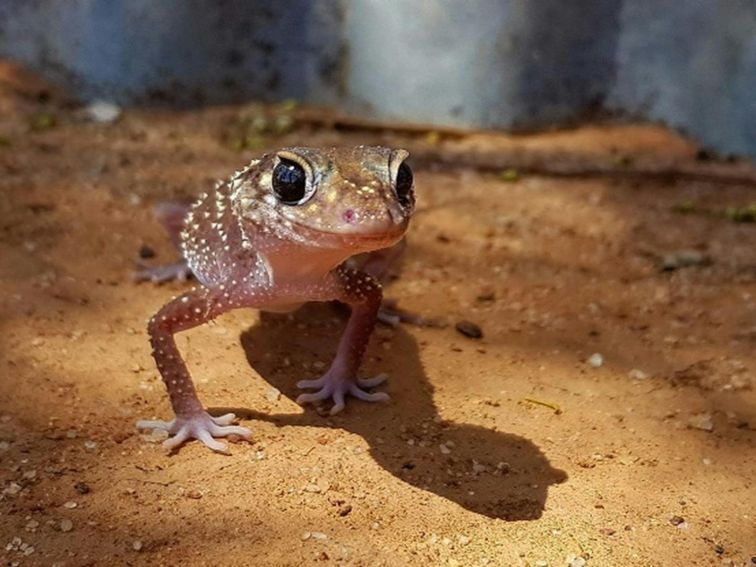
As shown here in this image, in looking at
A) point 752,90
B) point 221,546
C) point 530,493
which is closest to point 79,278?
point 221,546

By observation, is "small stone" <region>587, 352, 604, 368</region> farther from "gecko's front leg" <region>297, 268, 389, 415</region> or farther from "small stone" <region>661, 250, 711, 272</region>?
"small stone" <region>661, 250, 711, 272</region>

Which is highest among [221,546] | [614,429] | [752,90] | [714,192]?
[752,90]

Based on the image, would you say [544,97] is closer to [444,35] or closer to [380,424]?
[444,35]

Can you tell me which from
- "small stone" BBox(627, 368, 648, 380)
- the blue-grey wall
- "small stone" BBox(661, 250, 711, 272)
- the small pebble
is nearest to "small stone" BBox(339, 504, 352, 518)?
the small pebble

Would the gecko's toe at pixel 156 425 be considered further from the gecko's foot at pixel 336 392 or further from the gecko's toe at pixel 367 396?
the gecko's toe at pixel 367 396

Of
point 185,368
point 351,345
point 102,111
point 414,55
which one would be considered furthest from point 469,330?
point 102,111
